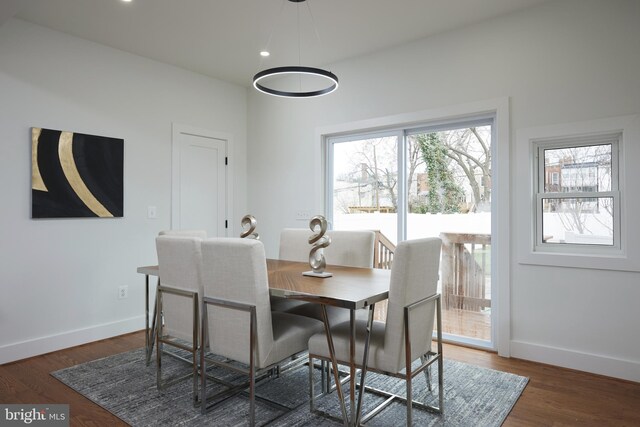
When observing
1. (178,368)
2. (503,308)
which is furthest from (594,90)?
(178,368)

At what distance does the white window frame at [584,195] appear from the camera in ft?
8.91

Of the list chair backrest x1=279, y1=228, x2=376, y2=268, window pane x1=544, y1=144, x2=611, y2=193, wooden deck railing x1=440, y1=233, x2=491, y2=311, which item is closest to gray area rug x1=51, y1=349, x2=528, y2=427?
wooden deck railing x1=440, y1=233, x2=491, y2=311

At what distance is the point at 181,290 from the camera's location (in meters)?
2.49

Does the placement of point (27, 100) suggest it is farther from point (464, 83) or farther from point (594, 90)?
point (594, 90)

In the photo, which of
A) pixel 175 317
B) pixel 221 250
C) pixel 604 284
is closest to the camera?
pixel 221 250

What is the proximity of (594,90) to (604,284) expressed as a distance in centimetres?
134

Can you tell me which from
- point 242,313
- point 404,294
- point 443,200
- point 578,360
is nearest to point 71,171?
point 242,313

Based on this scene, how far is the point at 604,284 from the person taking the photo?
9.29 ft

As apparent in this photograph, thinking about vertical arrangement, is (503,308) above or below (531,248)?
below

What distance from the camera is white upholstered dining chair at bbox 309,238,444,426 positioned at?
196cm

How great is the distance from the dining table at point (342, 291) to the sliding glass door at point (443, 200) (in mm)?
1184

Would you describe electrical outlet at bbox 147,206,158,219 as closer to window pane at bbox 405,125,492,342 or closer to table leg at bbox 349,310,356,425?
window pane at bbox 405,125,492,342

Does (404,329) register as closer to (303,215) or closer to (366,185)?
(366,185)

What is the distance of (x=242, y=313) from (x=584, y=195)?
2.53 metres
